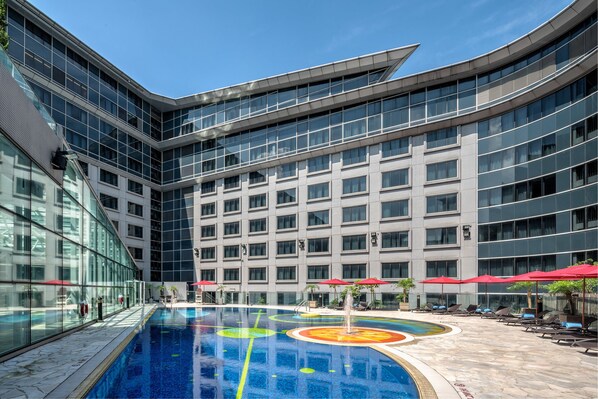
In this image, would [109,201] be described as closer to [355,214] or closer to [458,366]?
[355,214]

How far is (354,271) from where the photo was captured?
43.9 meters

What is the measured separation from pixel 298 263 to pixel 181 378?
3518cm

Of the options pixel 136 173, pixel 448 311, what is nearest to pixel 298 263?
pixel 448 311

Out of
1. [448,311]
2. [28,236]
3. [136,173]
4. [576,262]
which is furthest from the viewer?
[136,173]

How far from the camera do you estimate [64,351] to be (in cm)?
1553

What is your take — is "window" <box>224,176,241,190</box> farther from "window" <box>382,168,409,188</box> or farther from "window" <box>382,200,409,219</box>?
"window" <box>382,200,409,219</box>

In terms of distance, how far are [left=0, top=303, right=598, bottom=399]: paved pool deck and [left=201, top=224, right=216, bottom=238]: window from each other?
3477 centimetres

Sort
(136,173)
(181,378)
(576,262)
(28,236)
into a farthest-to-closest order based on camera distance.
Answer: (136,173) < (576,262) < (28,236) < (181,378)

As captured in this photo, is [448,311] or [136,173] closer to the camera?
[448,311]

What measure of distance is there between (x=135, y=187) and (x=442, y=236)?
39.7 meters

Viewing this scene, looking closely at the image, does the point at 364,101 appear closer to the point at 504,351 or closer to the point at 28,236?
the point at 504,351

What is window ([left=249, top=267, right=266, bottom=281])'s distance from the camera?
1993 inches

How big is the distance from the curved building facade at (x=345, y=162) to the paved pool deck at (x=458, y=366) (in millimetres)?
15841

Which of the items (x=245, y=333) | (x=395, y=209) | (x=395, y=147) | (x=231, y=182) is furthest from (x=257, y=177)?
(x=245, y=333)
